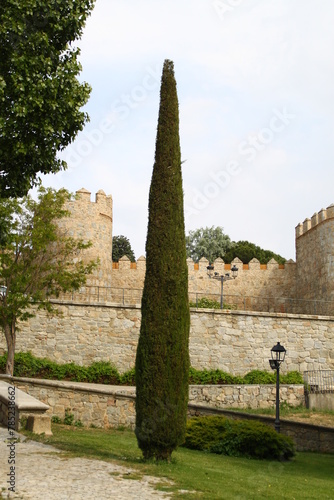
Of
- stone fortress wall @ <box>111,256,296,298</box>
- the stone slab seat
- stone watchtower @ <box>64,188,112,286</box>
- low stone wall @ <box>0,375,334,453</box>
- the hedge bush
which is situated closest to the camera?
the stone slab seat

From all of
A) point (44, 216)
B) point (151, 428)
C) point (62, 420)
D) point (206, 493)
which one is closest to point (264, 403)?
point (62, 420)

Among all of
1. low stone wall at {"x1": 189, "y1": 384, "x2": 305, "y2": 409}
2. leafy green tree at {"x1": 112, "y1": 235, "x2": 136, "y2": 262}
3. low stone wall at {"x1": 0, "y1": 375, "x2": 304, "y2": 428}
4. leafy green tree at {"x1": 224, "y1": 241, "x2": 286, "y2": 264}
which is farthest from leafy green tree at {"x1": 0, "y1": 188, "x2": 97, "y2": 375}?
leafy green tree at {"x1": 224, "y1": 241, "x2": 286, "y2": 264}

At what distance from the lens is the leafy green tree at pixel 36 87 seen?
10.1 metres

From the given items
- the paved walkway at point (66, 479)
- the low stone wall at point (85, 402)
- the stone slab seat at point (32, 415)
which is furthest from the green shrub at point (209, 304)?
the paved walkway at point (66, 479)

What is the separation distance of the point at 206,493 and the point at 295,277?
2861cm

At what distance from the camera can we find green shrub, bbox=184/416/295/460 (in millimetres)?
14289

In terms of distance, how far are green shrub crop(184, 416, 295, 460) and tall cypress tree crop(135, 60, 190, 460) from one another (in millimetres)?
4525

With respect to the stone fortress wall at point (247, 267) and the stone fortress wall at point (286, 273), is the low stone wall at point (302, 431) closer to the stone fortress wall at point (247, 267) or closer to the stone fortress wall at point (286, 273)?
the stone fortress wall at point (247, 267)

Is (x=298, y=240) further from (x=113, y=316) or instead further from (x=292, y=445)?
(x=292, y=445)

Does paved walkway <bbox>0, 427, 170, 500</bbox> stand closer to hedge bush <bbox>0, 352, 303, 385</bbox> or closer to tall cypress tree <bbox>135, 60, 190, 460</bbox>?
tall cypress tree <bbox>135, 60, 190, 460</bbox>

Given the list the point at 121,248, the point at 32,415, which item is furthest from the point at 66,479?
the point at 121,248

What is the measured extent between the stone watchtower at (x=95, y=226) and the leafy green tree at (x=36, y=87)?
65.9 ft

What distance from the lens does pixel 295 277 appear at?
35781 mm

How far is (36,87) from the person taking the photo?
1023cm
